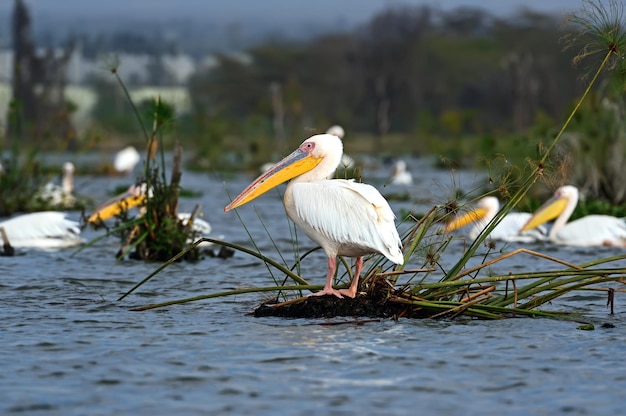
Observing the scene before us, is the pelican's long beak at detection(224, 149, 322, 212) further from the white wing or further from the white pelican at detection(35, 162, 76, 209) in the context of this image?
the white pelican at detection(35, 162, 76, 209)

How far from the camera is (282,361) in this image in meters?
5.68

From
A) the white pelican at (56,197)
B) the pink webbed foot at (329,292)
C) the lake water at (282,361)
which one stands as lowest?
the lake water at (282,361)

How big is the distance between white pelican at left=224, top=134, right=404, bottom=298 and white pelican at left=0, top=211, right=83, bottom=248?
409 centimetres

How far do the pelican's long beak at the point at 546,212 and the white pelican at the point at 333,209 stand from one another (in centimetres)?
515

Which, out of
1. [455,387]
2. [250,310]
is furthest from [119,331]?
[455,387]

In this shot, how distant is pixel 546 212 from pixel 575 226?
385 mm

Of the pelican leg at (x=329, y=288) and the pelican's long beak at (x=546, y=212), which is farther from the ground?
the pelican's long beak at (x=546, y=212)

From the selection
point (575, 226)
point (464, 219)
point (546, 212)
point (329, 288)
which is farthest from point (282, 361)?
point (546, 212)

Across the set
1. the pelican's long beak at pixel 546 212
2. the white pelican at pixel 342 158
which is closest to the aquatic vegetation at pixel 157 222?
the white pelican at pixel 342 158

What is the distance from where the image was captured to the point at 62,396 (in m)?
5.08

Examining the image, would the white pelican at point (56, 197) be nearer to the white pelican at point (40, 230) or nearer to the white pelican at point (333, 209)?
the white pelican at point (40, 230)

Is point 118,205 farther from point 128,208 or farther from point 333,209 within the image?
point 333,209

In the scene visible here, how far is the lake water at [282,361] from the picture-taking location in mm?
4988

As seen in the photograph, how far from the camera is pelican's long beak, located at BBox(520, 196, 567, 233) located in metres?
11.7
